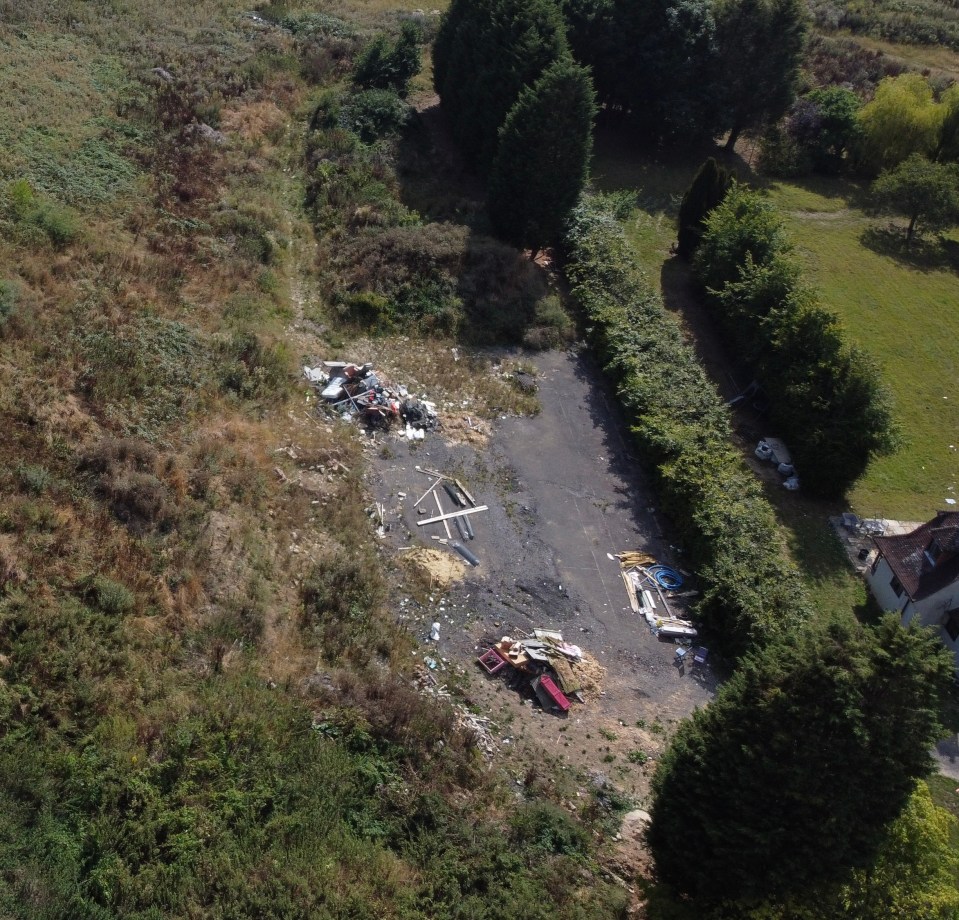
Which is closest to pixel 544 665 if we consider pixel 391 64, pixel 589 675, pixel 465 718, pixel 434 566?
pixel 589 675

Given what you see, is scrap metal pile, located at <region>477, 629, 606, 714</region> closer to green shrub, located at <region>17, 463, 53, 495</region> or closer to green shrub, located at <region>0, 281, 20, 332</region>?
green shrub, located at <region>17, 463, 53, 495</region>

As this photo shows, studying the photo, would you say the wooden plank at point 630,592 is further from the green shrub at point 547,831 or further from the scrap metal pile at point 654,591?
the green shrub at point 547,831

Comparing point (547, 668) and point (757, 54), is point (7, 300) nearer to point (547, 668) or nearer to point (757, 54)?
point (547, 668)

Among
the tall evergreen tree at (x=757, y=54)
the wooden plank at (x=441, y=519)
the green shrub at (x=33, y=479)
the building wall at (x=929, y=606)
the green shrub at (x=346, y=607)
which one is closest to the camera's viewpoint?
the green shrub at (x=33, y=479)

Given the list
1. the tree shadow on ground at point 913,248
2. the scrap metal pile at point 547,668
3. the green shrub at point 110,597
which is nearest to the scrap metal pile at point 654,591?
the scrap metal pile at point 547,668

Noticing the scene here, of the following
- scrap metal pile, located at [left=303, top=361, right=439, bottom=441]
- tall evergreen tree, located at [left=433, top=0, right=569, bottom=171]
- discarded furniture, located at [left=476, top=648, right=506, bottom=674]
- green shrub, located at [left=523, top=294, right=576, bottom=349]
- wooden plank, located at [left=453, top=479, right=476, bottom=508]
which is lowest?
discarded furniture, located at [left=476, top=648, right=506, bottom=674]

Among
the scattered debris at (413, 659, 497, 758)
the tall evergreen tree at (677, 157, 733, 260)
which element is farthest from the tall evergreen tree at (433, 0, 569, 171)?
the scattered debris at (413, 659, 497, 758)
